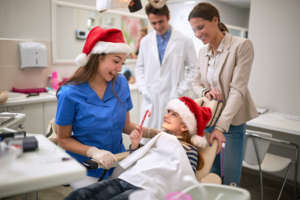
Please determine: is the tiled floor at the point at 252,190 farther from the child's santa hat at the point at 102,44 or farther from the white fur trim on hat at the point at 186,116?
the child's santa hat at the point at 102,44

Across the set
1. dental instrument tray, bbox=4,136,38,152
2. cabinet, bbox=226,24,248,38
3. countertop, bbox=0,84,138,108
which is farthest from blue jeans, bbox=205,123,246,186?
cabinet, bbox=226,24,248,38

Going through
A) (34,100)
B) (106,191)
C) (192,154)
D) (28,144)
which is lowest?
(106,191)

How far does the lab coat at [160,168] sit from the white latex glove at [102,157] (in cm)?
8

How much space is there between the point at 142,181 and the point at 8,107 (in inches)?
61.9

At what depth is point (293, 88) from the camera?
269 cm

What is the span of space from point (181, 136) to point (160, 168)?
34 cm

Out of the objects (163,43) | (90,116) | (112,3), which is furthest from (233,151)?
(163,43)

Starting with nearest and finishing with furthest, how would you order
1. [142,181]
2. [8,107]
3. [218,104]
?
[142,181]
[218,104]
[8,107]

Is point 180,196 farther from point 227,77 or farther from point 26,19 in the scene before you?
point 26,19

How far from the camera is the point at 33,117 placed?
2412 mm

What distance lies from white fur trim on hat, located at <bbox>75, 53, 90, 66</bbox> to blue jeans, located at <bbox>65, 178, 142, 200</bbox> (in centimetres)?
66

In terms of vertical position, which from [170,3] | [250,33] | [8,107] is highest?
[170,3]

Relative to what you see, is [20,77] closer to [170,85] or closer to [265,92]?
[170,85]

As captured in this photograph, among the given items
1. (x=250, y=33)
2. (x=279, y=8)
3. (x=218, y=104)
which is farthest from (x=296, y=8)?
(x=218, y=104)
